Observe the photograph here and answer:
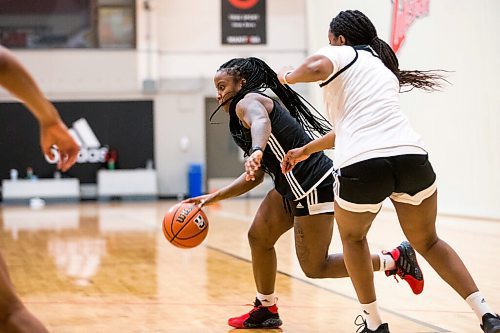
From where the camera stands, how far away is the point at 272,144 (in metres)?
4.79

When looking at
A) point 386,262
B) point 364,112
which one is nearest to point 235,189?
point 386,262

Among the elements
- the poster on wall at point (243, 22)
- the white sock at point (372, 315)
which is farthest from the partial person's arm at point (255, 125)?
the poster on wall at point (243, 22)

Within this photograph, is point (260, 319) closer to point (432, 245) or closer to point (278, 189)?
point (278, 189)

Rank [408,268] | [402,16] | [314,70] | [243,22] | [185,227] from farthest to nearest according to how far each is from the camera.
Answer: [243,22] < [402,16] < [185,227] < [408,268] < [314,70]

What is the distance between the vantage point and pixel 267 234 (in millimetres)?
5004

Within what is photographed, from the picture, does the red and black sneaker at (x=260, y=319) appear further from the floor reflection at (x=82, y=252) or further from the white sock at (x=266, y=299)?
the floor reflection at (x=82, y=252)

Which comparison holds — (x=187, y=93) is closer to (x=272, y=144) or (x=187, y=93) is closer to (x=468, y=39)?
(x=468, y=39)

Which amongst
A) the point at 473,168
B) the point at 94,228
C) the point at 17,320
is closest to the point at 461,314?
the point at 17,320

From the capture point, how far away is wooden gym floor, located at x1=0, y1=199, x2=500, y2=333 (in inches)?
211

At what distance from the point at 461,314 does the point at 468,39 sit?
8.70 meters

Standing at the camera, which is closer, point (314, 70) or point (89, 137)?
point (314, 70)

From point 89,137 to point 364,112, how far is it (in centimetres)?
1988

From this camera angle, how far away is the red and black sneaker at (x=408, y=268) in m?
5.10

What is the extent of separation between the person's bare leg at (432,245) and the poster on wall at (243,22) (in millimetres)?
14398
